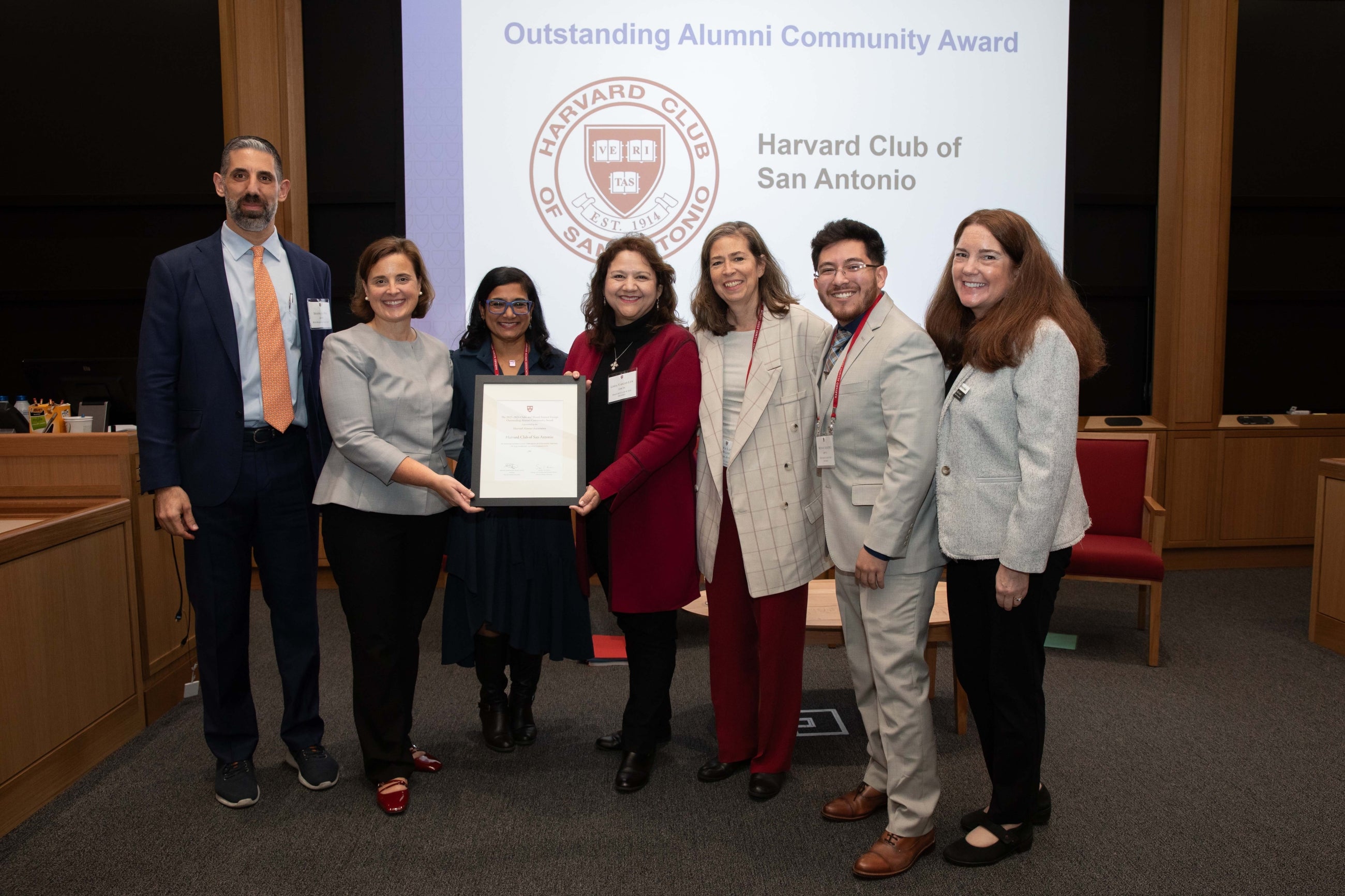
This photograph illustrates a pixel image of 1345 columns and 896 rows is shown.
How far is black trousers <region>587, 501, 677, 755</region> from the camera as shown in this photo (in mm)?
2516

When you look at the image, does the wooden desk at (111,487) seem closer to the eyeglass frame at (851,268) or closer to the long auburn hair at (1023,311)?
the eyeglass frame at (851,268)

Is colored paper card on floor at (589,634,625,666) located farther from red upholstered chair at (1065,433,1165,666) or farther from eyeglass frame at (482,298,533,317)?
red upholstered chair at (1065,433,1165,666)

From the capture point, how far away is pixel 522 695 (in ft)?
9.58

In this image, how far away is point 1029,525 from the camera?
185 centimetres

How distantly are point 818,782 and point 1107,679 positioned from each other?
1659 mm

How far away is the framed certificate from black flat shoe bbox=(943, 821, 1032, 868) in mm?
1335

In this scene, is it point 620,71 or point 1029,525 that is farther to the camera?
point 620,71

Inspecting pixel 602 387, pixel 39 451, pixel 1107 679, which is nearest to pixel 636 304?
pixel 602 387

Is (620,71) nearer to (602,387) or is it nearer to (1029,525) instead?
(602,387)

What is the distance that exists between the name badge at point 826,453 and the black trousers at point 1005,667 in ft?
1.25

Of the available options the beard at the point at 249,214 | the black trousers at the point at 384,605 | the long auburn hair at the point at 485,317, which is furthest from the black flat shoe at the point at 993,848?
the beard at the point at 249,214

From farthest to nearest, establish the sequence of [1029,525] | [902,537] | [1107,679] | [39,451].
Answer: [1107,679]
[39,451]
[902,537]
[1029,525]

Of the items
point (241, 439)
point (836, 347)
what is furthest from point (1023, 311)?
point (241, 439)

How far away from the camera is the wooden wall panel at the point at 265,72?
472 cm
